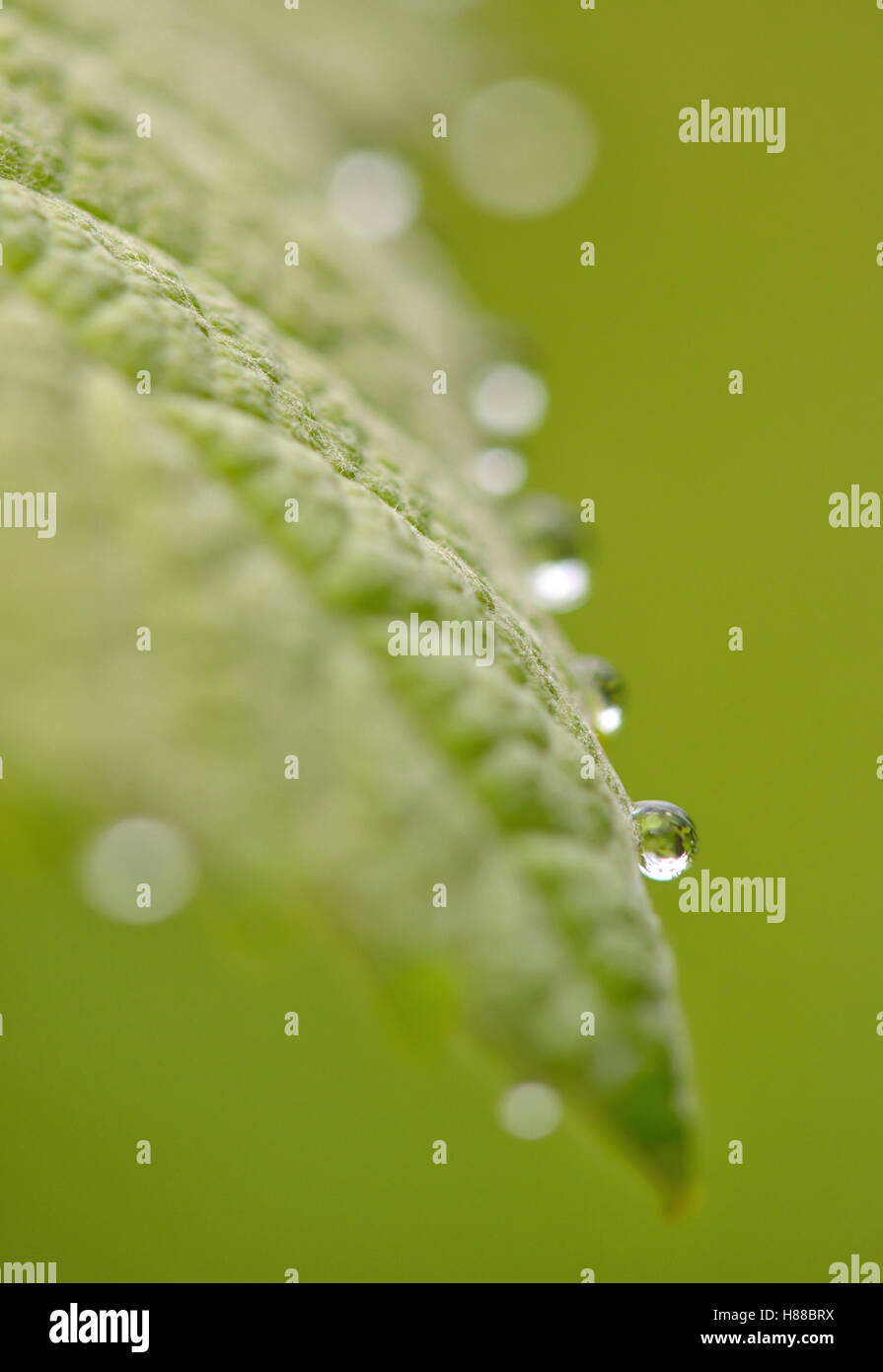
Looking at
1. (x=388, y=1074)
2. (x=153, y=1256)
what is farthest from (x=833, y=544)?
(x=153, y=1256)

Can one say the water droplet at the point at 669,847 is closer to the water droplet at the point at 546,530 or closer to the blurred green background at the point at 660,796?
the water droplet at the point at 546,530

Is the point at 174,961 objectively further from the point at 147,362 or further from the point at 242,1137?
the point at 147,362

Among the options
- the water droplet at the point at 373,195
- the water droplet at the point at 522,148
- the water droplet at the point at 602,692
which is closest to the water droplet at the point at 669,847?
the water droplet at the point at 602,692

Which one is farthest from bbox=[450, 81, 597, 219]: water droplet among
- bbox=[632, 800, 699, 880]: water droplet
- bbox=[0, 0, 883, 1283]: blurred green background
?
bbox=[632, 800, 699, 880]: water droplet

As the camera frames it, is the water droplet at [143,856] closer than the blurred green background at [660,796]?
Yes

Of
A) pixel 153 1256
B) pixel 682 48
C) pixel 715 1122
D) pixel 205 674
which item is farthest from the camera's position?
pixel 682 48

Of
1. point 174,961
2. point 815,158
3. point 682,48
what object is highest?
point 682,48

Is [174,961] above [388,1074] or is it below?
above

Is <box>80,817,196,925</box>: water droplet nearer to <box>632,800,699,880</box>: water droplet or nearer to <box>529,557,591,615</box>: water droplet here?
<box>632,800,699,880</box>: water droplet
